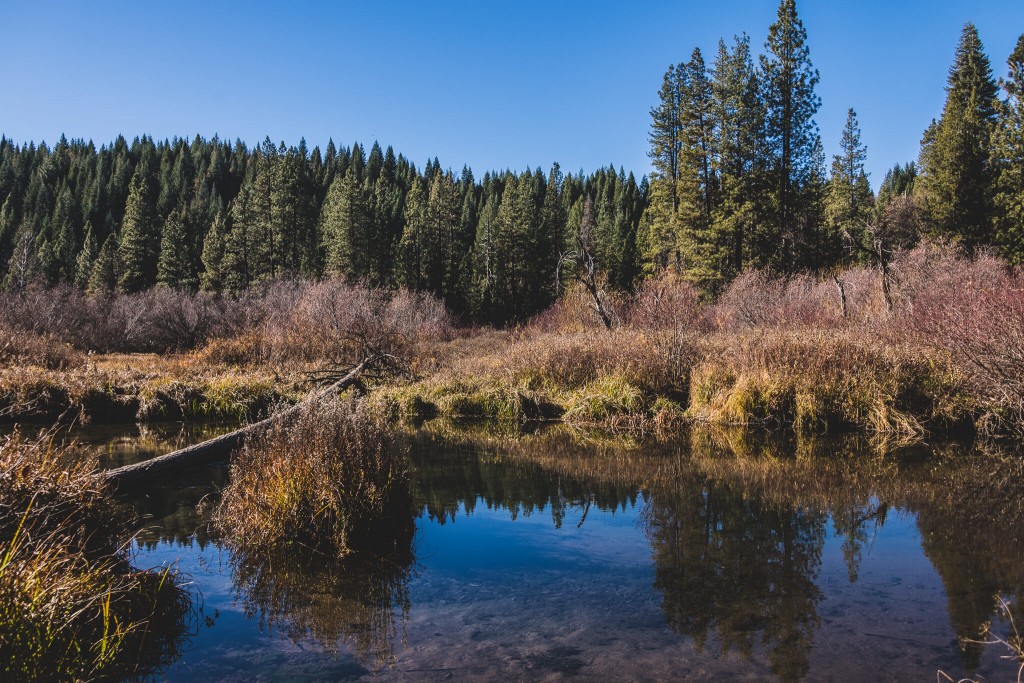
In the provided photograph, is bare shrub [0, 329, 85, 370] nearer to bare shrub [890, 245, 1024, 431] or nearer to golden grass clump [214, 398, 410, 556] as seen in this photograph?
golden grass clump [214, 398, 410, 556]

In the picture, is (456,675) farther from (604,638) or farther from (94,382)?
Result: (94,382)

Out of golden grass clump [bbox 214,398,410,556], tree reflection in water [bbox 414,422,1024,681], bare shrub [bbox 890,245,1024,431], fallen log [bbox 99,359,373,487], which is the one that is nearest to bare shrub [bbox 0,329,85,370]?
fallen log [bbox 99,359,373,487]

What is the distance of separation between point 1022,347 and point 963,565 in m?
7.14

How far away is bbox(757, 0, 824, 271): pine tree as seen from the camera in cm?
3375

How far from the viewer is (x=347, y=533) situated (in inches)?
261

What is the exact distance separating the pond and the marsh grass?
→ 31cm

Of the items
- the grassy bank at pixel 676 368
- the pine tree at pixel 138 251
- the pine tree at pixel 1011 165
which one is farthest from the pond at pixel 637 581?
the pine tree at pixel 138 251

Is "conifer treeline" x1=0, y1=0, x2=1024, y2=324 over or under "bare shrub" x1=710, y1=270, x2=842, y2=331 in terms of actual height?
over

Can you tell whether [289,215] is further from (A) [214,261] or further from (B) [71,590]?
(B) [71,590]

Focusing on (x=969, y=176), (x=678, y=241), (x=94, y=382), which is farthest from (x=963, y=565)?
(x=969, y=176)

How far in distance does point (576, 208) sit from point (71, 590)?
75515mm

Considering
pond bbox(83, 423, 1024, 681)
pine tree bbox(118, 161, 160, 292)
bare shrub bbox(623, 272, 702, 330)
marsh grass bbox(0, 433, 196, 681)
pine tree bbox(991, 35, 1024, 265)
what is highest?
pine tree bbox(118, 161, 160, 292)

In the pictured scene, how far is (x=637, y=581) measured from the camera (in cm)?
611

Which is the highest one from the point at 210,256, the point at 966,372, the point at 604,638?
the point at 210,256
